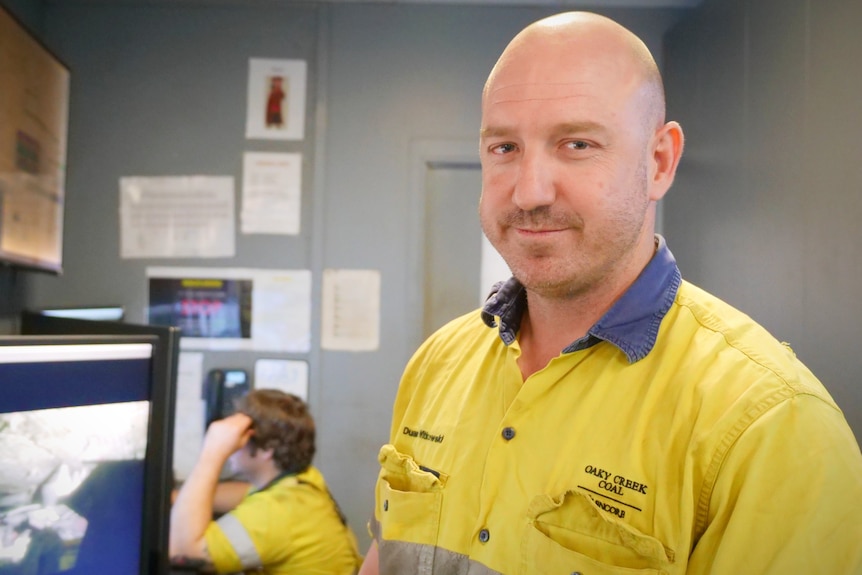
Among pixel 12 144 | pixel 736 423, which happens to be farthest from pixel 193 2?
pixel 736 423

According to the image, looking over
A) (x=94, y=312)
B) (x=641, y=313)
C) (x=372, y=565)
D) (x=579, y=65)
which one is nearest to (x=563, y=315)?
(x=641, y=313)

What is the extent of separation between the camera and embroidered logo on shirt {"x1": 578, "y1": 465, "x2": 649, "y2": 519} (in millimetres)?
791

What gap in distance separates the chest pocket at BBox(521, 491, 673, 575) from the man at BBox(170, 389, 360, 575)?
1145mm

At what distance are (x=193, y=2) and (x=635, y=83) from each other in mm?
2115

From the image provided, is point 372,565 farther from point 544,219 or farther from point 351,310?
point 351,310

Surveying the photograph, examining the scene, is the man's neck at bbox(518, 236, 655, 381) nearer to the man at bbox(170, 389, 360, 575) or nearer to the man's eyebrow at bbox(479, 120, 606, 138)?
the man's eyebrow at bbox(479, 120, 606, 138)

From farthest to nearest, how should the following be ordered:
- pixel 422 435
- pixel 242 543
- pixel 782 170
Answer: pixel 242 543
pixel 782 170
pixel 422 435

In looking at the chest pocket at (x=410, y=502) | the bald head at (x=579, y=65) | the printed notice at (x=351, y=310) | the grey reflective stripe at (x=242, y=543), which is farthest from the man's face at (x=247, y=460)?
the bald head at (x=579, y=65)

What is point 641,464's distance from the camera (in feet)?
2.61

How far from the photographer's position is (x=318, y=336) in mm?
2471

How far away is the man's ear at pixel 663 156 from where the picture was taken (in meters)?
0.93

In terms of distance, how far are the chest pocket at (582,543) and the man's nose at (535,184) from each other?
1.21 ft

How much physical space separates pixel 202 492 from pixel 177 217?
43.2 inches

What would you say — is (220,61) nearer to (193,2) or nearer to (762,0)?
(193,2)
